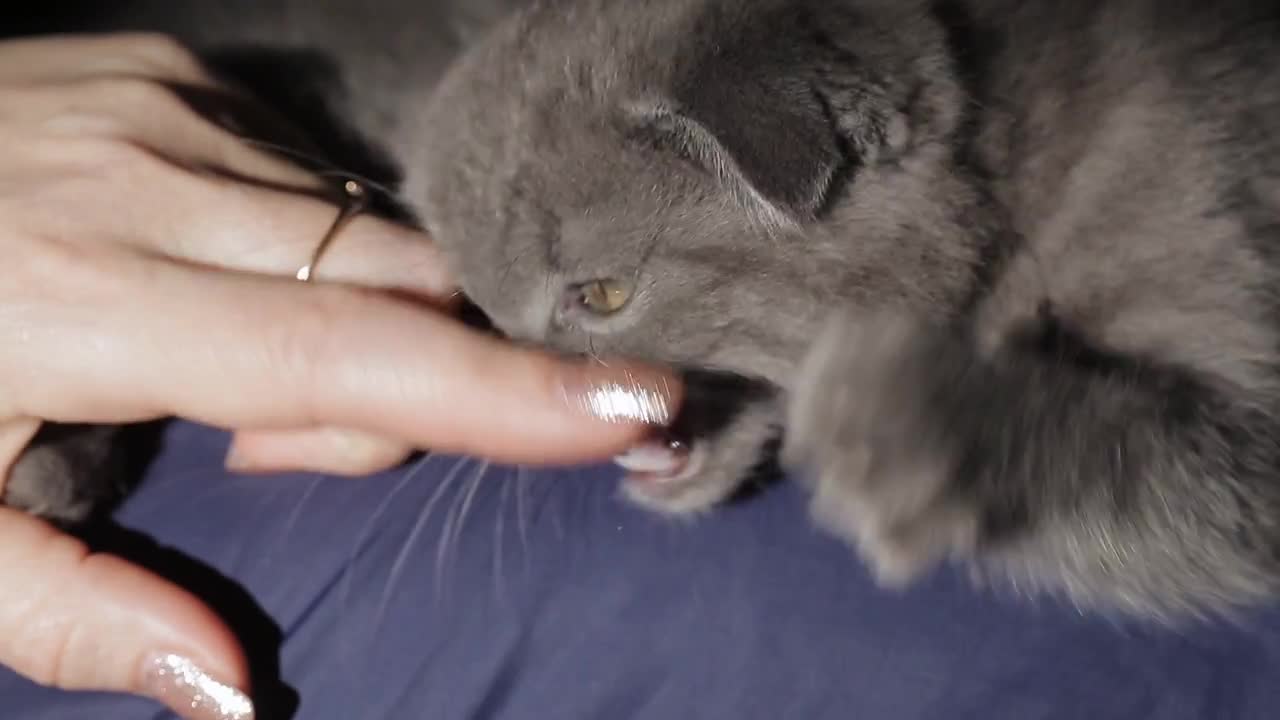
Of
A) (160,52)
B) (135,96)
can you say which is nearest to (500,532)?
(135,96)

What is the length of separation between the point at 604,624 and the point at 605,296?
0.96 feet

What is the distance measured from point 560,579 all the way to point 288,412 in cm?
29

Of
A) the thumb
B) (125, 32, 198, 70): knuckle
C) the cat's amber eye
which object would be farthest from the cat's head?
(125, 32, 198, 70): knuckle

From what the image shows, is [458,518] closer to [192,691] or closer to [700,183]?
[192,691]

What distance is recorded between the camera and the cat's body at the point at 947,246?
2.94 ft

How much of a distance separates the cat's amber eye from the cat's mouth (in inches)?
5.8

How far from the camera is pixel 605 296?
3.46ft

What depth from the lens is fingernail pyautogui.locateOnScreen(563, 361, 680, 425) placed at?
92 cm

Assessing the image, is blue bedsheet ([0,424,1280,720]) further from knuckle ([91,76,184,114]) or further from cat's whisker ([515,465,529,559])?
knuckle ([91,76,184,114])

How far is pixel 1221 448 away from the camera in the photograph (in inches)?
39.0

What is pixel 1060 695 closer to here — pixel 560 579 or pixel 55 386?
pixel 560 579

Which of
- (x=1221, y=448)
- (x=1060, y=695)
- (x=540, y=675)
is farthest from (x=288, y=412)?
(x=1221, y=448)

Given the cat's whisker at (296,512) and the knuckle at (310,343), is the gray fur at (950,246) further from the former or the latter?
the cat's whisker at (296,512)

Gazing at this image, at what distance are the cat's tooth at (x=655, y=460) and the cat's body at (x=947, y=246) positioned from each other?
0.03 metres
